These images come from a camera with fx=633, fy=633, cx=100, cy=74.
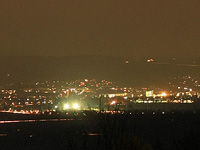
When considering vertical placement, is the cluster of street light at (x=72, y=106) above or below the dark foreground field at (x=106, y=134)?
above

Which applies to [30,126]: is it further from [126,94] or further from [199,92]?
[126,94]

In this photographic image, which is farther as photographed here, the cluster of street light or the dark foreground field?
the cluster of street light

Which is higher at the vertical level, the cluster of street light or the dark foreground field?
the cluster of street light

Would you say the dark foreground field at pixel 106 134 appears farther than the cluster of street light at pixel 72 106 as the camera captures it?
No

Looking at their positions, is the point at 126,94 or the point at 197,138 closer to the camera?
the point at 197,138

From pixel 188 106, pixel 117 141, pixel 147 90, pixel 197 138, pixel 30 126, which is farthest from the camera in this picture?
pixel 147 90

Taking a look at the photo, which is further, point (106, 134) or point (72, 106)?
point (72, 106)

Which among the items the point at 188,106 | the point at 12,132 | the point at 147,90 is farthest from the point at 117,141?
the point at 147,90

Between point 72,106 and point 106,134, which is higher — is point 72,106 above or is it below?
above
